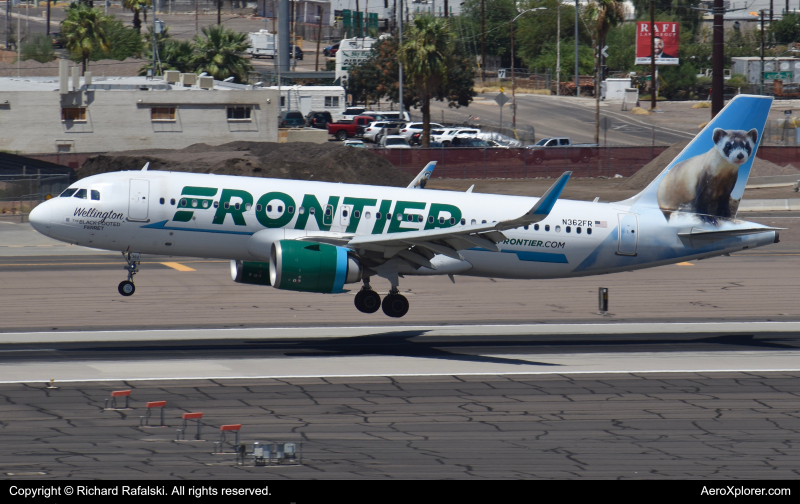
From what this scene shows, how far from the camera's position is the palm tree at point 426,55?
293 ft

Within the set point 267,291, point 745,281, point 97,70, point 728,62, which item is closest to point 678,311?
point 745,281

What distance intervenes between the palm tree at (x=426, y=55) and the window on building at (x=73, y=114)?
31619 mm

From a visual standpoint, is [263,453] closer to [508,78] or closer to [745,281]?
[745,281]

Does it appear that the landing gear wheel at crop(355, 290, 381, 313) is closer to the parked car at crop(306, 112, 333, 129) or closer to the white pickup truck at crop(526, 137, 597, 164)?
the white pickup truck at crop(526, 137, 597, 164)

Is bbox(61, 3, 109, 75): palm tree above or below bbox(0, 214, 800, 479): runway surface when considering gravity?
above

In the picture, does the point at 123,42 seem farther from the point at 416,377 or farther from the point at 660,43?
the point at 416,377

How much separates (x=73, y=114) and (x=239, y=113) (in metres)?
13.7

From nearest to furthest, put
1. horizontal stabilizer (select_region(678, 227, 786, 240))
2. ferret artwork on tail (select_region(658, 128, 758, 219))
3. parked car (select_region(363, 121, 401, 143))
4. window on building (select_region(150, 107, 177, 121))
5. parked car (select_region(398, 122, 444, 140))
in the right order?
1. horizontal stabilizer (select_region(678, 227, 786, 240))
2. ferret artwork on tail (select_region(658, 128, 758, 219))
3. window on building (select_region(150, 107, 177, 121))
4. parked car (select_region(398, 122, 444, 140))
5. parked car (select_region(363, 121, 401, 143))

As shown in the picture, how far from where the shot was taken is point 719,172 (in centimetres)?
3116

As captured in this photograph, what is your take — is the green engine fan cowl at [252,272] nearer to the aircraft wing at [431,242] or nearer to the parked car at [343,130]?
the aircraft wing at [431,242]

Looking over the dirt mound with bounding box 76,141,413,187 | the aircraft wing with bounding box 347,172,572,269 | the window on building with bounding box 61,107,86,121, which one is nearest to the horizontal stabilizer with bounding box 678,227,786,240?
the aircraft wing with bounding box 347,172,572,269

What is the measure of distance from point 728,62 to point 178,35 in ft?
346

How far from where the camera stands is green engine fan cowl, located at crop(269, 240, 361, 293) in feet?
84.5

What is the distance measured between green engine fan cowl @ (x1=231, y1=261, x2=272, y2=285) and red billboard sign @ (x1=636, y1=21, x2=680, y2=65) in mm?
116479
